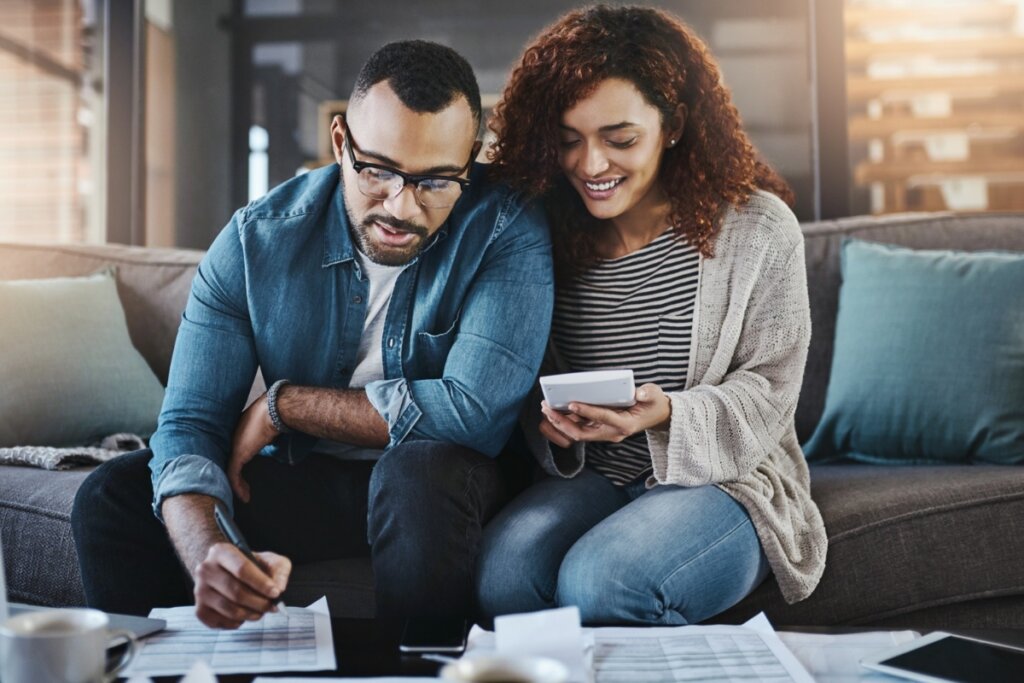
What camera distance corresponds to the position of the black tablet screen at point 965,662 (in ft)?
3.12

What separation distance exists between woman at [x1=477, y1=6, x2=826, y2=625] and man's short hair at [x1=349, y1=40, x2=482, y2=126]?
0.17m

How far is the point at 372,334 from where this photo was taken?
1.62m

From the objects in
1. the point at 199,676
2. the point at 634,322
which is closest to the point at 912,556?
the point at 634,322

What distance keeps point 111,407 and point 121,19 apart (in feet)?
5.05

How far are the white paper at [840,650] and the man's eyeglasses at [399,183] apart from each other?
83 centimetres

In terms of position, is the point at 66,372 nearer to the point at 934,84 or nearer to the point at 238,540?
the point at 238,540

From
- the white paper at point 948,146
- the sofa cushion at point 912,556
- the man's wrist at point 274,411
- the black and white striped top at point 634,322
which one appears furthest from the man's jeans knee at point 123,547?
the white paper at point 948,146

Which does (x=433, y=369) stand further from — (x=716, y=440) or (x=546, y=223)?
(x=716, y=440)

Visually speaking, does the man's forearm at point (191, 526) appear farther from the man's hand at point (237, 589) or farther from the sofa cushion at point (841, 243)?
the sofa cushion at point (841, 243)

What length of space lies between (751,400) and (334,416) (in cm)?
63

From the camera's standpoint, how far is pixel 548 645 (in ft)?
3.08

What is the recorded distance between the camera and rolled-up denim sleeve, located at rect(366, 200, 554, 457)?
147cm

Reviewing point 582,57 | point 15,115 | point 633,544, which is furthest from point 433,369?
point 15,115

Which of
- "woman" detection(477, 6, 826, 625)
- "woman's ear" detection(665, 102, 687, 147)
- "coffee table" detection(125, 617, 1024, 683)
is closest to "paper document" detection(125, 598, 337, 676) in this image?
"coffee table" detection(125, 617, 1024, 683)
